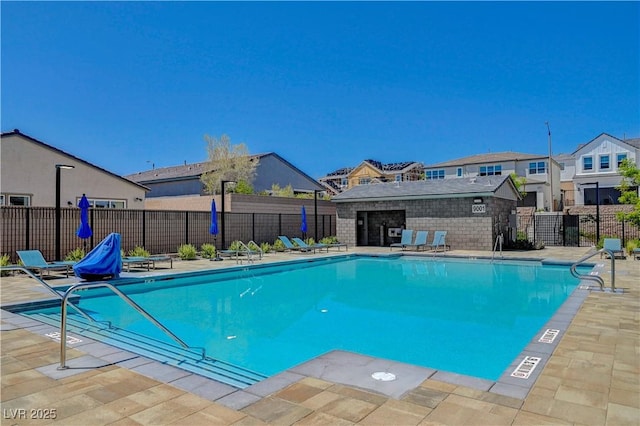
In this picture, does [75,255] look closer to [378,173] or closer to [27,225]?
[27,225]

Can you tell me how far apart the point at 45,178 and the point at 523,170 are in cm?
3436

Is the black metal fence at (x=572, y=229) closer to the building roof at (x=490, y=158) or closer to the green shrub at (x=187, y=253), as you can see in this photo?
the building roof at (x=490, y=158)

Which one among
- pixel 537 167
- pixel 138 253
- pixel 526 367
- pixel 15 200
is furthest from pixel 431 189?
pixel 537 167

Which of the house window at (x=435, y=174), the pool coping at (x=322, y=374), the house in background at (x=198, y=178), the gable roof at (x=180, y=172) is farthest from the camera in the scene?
the house window at (x=435, y=174)

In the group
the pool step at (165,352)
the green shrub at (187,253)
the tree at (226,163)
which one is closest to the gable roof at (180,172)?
the tree at (226,163)

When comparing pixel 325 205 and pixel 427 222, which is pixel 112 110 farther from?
pixel 427 222

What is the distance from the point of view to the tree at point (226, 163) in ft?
94.5

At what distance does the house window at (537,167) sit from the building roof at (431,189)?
15.8m

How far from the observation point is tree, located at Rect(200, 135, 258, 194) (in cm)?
2880

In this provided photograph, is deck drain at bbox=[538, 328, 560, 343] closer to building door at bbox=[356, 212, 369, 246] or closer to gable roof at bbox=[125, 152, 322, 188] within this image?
building door at bbox=[356, 212, 369, 246]

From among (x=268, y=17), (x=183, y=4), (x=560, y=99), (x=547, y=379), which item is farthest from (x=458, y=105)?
(x=547, y=379)

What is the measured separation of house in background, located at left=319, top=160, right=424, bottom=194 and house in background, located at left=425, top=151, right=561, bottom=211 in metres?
15.9

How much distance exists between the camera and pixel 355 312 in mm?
8055

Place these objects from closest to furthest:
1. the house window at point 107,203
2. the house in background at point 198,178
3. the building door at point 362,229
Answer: the house window at point 107,203
the building door at point 362,229
the house in background at point 198,178
